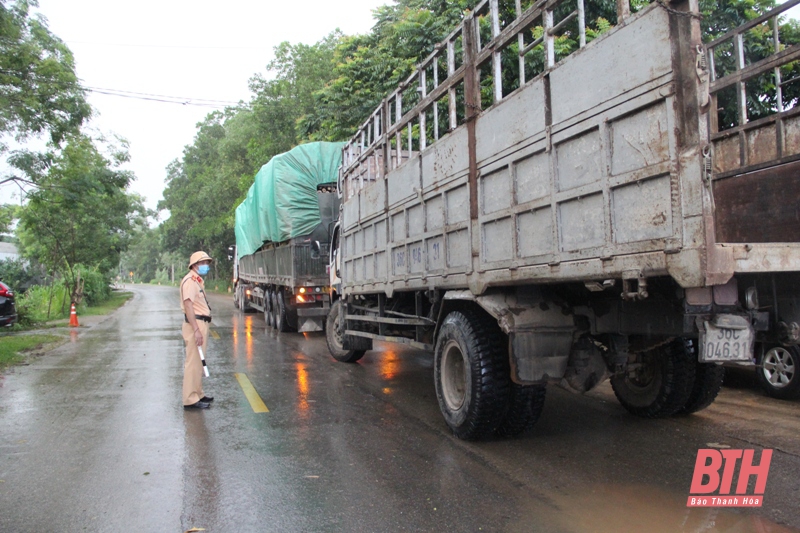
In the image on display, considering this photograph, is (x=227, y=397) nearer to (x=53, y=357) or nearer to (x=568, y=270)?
Result: (x=568, y=270)

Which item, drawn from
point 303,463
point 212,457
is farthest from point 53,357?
point 303,463

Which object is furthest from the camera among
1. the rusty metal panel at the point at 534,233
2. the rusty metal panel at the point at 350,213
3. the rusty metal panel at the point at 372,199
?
the rusty metal panel at the point at 350,213

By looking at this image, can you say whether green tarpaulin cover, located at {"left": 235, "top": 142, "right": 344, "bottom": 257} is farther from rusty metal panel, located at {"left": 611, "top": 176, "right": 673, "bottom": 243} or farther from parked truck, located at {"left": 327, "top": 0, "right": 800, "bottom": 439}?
rusty metal panel, located at {"left": 611, "top": 176, "right": 673, "bottom": 243}

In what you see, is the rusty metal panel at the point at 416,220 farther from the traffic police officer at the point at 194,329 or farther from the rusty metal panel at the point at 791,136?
the rusty metal panel at the point at 791,136

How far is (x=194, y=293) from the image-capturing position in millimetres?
6586

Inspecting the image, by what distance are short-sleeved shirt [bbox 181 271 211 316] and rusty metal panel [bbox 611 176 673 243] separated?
15.7 ft

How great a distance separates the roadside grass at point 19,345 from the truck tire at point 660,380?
9594 mm

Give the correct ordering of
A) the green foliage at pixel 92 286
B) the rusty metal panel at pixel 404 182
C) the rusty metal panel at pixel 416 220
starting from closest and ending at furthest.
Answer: the rusty metal panel at pixel 416 220
the rusty metal panel at pixel 404 182
the green foliage at pixel 92 286

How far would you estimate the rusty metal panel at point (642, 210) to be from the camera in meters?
3.12

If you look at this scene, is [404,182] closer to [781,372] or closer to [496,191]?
[496,191]

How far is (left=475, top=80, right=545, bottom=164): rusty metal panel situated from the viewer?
13.6 feet

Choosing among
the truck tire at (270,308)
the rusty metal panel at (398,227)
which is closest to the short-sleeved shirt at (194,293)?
the rusty metal panel at (398,227)

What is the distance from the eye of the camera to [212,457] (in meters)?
4.60

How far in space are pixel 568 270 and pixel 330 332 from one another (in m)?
6.55
